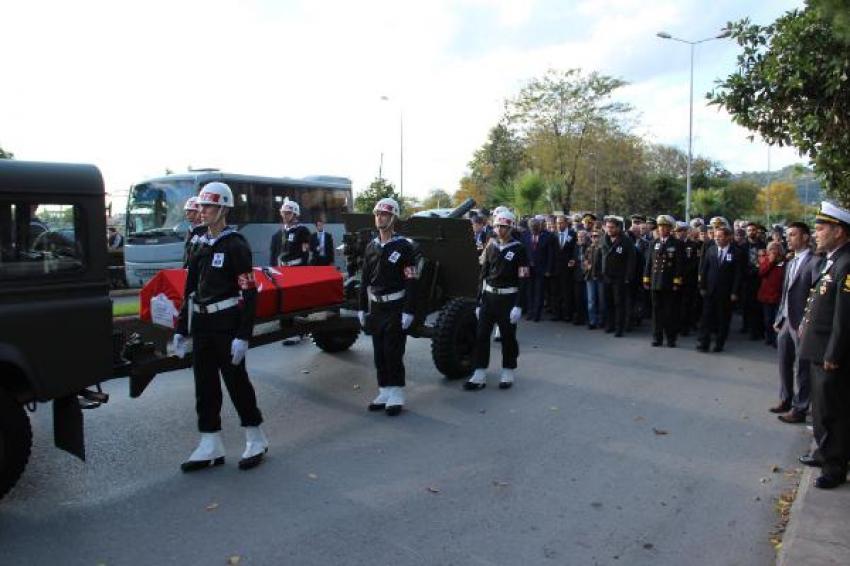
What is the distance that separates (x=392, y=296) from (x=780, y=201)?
71832 mm

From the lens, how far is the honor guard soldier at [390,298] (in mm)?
6820

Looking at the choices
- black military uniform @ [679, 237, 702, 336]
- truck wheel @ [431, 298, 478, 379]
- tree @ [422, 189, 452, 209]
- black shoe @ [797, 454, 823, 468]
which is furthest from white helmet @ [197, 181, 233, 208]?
tree @ [422, 189, 452, 209]

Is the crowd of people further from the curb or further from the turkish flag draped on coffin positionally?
the turkish flag draped on coffin

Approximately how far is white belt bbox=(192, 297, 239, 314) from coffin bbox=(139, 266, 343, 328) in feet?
2.10

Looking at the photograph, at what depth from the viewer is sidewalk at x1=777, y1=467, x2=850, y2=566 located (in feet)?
12.0

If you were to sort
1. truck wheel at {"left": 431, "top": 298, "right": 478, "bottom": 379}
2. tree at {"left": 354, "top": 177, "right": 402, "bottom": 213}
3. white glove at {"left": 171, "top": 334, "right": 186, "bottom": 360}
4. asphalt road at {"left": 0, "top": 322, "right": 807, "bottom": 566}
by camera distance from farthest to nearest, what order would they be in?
tree at {"left": 354, "top": 177, "right": 402, "bottom": 213} → truck wheel at {"left": 431, "top": 298, "right": 478, "bottom": 379} → white glove at {"left": 171, "top": 334, "right": 186, "bottom": 360} → asphalt road at {"left": 0, "top": 322, "right": 807, "bottom": 566}

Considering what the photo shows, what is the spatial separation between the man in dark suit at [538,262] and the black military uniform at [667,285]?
2.51m

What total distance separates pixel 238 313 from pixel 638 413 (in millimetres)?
3910

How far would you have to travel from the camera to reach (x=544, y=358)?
371 inches

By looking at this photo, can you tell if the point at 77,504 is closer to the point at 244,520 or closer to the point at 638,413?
the point at 244,520

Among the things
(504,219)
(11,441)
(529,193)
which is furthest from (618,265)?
(529,193)


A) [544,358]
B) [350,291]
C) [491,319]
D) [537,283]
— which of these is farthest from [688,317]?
[350,291]

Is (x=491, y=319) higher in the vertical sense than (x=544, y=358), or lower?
higher

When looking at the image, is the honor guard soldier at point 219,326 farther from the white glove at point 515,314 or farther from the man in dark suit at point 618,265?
the man in dark suit at point 618,265
